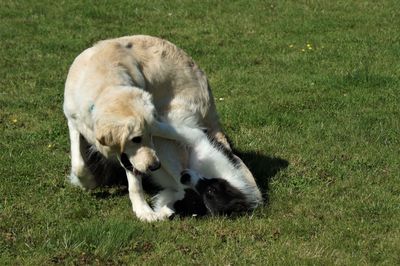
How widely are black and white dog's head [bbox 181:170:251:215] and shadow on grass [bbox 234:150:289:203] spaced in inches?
22.2

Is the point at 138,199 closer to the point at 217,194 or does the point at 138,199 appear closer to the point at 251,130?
the point at 217,194

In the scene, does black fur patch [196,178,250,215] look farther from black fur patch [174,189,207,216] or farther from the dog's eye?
the dog's eye

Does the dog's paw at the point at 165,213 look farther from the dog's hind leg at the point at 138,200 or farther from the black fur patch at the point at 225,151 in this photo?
the black fur patch at the point at 225,151

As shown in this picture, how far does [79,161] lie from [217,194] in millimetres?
1338

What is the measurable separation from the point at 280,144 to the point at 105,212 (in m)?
2.46

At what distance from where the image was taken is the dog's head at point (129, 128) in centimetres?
547

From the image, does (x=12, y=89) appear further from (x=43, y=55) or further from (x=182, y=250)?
(x=182, y=250)

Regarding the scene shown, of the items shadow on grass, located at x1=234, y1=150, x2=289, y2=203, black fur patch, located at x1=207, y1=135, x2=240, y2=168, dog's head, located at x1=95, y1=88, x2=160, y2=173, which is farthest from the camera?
shadow on grass, located at x1=234, y1=150, x2=289, y2=203

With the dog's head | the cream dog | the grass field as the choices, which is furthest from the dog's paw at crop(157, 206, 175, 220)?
the dog's head

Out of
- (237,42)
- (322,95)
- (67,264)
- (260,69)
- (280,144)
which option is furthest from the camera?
(237,42)

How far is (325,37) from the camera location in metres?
12.4

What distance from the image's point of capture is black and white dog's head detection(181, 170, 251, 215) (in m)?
6.07

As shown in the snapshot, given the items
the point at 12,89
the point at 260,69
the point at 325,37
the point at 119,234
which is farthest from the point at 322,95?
the point at 119,234

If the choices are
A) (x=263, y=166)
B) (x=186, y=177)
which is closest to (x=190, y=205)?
(x=186, y=177)
